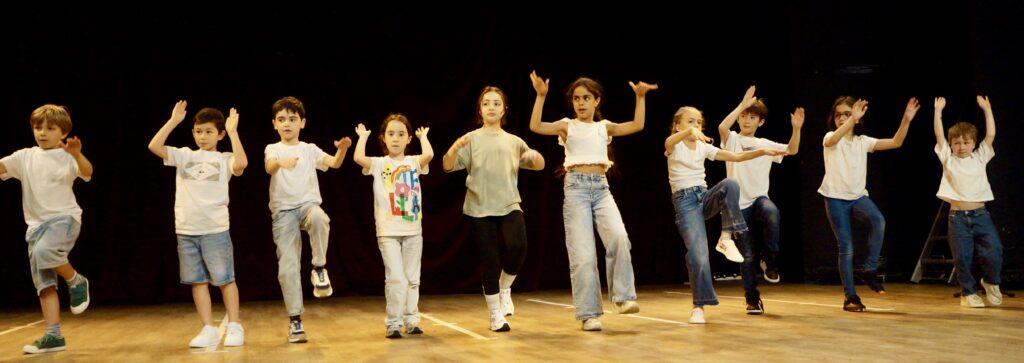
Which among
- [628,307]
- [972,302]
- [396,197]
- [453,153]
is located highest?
[453,153]

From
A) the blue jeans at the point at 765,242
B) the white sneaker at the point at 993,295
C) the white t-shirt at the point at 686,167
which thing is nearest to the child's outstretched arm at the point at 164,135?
the white t-shirt at the point at 686,167

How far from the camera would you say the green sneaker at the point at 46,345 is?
4.00 meters

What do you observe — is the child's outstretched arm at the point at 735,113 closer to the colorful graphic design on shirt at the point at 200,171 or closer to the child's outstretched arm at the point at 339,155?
the child's outstretched arm at the point at 339,155

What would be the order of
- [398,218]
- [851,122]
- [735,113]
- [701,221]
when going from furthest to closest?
[851,122]
[735,113]
[701,221]
[398,218]

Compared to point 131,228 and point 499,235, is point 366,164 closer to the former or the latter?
point 499,235

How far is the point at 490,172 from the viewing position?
4434 mm

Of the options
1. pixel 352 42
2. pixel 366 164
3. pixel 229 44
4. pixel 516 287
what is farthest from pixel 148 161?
pixel 366 164

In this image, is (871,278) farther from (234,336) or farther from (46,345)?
(46,345)

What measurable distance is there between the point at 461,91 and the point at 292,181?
441 centimetres

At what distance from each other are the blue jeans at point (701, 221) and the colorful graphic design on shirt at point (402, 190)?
1.46 metres

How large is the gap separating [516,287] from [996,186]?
4396 millimetres

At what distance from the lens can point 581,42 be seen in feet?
29.0

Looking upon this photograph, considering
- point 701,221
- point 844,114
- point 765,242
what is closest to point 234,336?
point 701,221

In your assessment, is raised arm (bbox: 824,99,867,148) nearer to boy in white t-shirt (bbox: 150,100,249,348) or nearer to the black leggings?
the black leggings
